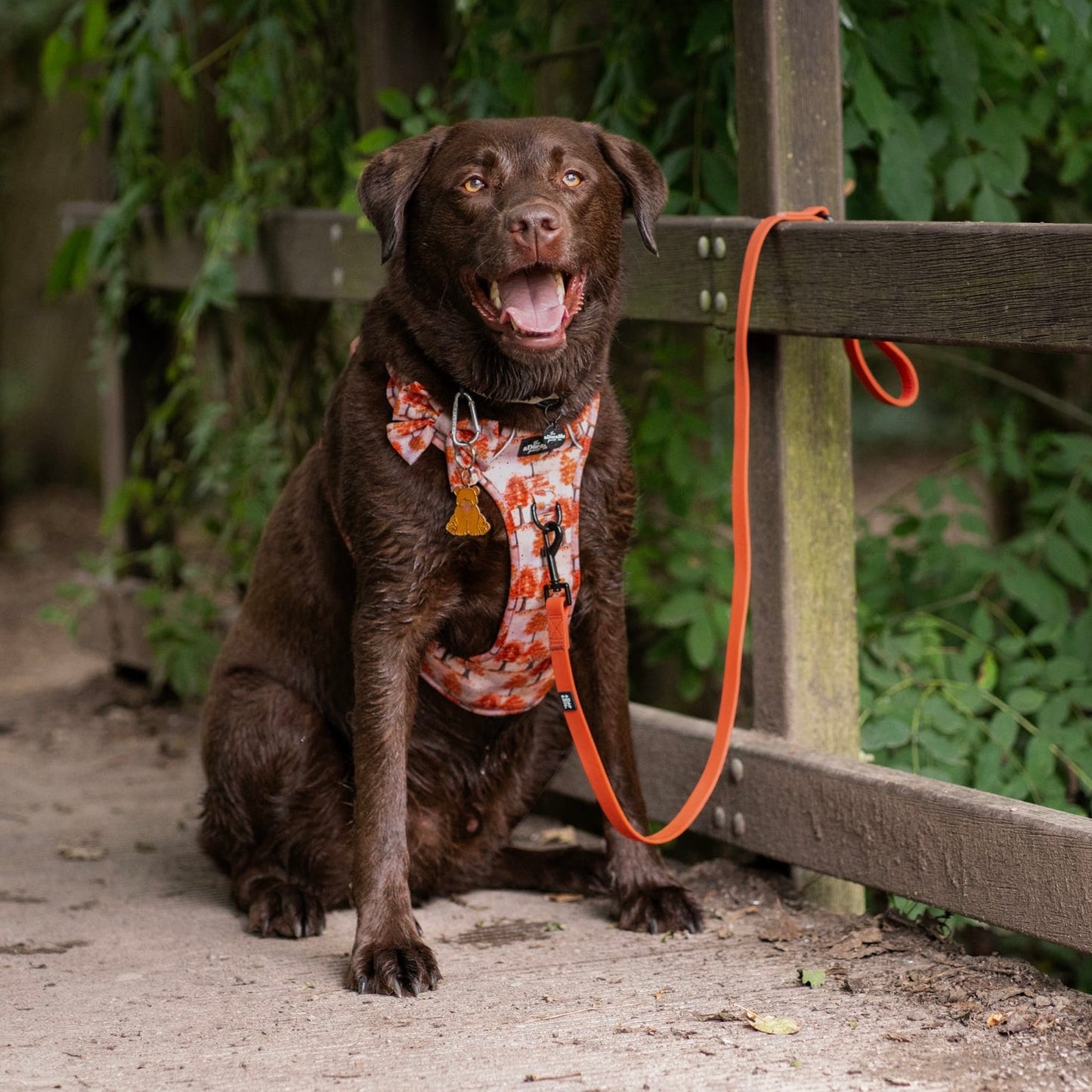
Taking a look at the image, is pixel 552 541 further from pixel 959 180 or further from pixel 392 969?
pixel 959 180

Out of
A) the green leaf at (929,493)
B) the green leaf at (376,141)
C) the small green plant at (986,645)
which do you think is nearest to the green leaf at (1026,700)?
the small green plant at (986,645)

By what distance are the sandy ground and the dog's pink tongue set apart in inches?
49.0

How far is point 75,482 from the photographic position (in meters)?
11.2

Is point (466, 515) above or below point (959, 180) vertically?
below

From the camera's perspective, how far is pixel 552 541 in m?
3.17

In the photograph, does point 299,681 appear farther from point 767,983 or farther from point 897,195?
point 897,195

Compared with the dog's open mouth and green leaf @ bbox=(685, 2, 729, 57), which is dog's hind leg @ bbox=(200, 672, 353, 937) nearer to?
the dog's open mouth

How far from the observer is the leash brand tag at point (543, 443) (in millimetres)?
3131

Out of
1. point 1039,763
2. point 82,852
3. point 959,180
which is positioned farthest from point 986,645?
point 82,852

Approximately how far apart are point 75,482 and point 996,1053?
9548mm

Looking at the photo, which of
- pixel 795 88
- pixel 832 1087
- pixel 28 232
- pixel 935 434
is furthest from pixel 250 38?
pixel 935 434

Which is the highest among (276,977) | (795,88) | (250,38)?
(250,38)

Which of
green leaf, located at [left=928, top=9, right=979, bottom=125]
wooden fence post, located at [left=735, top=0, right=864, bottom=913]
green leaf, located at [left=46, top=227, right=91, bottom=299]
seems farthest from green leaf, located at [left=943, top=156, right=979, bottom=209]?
green leaf, located at [left=46, top=227, right=91, bottom=299]

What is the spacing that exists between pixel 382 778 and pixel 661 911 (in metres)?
0.66
